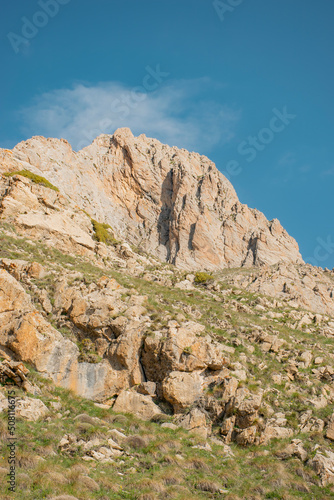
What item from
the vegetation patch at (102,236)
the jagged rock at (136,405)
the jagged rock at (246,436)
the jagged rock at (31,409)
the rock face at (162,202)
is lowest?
the jagged rock at (31,409)

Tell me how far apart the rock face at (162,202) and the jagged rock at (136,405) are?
36.6 meters

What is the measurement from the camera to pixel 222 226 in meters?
60.9

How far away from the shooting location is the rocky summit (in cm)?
1277

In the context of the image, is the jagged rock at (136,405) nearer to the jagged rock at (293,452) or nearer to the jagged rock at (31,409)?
the jagged rock at (31,409)

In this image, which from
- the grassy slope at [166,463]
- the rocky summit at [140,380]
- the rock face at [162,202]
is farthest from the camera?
the rock face at [162,202]

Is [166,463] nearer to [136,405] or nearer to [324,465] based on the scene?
[136,405]

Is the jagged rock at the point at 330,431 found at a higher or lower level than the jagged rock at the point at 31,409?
higher

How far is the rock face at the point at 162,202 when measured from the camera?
5628 centimetres

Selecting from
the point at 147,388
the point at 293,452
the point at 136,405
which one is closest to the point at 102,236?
the point at 147,388

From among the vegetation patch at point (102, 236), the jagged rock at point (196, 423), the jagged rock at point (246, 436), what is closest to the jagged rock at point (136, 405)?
the jagged rock at point (196, 423)

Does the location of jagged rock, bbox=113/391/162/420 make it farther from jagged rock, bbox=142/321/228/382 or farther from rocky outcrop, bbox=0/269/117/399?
jagged rock, bbox=142/321/228/382

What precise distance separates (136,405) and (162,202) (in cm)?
4822

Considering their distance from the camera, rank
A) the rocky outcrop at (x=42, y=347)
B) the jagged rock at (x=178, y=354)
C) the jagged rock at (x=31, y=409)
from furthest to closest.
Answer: the jagged rock at (x=178, y=354)
the rocky outcrop at (x=42, y=347)
the jagged rock at (x=31, y=409)

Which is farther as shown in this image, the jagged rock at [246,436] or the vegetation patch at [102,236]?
the vegetation patch at [102,236]
